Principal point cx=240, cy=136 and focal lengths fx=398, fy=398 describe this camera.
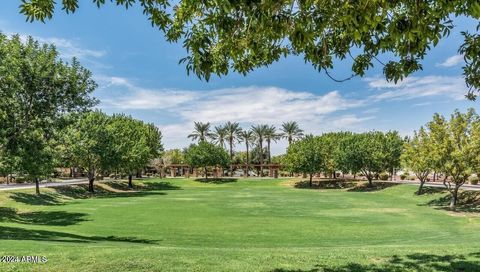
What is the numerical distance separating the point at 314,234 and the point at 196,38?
19.6m

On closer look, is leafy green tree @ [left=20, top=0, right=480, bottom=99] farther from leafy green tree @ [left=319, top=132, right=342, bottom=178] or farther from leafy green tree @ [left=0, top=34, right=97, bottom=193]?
leafy green tree @ [left=319, top=132, right=342, bottom=178]

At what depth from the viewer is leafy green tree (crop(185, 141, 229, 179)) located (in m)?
98.9

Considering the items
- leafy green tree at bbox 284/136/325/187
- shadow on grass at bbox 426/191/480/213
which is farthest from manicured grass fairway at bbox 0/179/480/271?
leafy green tree at bbox 284/136/325/187

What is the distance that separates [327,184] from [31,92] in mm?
70957

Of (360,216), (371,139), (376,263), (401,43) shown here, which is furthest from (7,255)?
(371,139)

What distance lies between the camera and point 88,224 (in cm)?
2761

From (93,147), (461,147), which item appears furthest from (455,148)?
(93,147)

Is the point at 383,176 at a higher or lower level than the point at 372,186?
higher

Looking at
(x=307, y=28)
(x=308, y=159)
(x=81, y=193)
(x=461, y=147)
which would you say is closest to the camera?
(x=307, y=28)

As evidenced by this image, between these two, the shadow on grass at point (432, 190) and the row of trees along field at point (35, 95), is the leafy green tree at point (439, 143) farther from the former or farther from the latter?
the row of trees along field at point (35, 95)

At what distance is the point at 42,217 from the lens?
1278 inches

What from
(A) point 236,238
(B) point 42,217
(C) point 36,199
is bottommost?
(B) point 42,217

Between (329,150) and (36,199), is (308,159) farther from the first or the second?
(36,199)

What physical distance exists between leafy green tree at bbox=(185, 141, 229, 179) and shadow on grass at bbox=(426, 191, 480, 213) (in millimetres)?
60653
